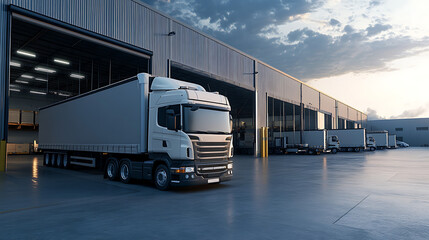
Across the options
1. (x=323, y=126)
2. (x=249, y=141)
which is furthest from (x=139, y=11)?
(x=323, y=126)

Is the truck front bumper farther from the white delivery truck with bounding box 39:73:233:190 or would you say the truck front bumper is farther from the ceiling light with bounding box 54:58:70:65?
the ceiling light with bounding box 54:58:70:65

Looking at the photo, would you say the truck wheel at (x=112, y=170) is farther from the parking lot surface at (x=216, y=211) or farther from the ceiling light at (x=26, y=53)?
the ceiling light at (x=26, y=53)

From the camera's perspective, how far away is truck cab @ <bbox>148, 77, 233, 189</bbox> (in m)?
9.66

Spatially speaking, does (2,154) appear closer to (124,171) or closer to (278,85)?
(124,171)

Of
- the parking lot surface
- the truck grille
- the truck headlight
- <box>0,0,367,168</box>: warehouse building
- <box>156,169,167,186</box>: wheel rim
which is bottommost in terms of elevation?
the parking lot surface

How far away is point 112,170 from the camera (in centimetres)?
1292

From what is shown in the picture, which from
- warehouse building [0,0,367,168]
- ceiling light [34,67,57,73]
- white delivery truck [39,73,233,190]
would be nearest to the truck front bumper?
white delivery truck [39,73,233,190]

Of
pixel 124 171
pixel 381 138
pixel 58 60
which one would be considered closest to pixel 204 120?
pixel 124 171

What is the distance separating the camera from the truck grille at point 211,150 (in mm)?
9789

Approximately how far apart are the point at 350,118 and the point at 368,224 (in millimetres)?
75404

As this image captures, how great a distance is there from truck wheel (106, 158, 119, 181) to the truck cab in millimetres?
2508

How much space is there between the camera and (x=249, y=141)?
136 feet

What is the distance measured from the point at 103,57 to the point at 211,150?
54.6ft

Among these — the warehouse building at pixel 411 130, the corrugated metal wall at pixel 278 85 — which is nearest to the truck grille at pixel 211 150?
the corrugated metal wall at pixel 278 85
